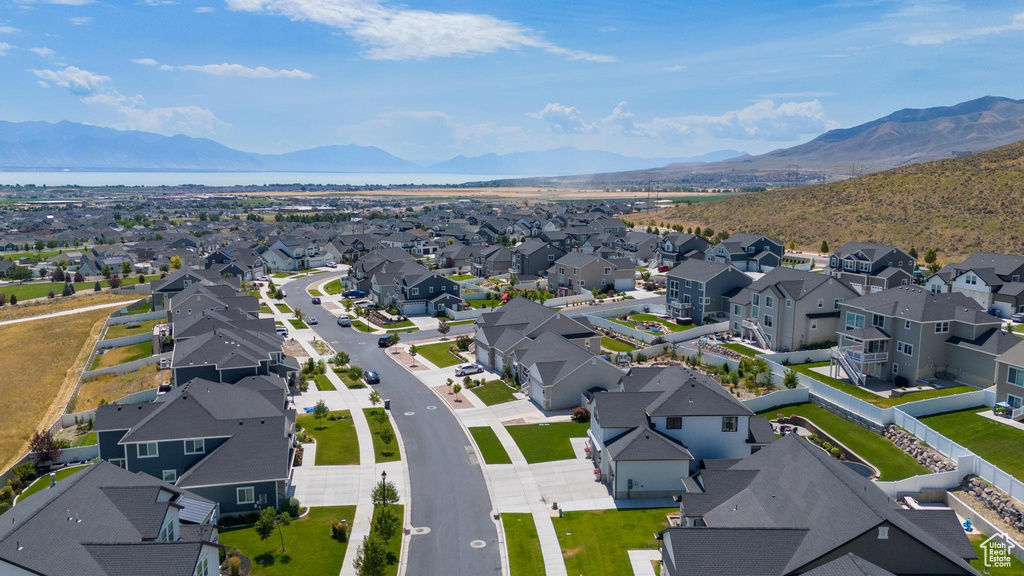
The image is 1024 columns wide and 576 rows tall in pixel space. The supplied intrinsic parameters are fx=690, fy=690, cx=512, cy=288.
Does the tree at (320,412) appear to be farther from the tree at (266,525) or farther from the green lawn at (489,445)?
the tree at (266,525)

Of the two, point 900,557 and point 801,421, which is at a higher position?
point 900,557

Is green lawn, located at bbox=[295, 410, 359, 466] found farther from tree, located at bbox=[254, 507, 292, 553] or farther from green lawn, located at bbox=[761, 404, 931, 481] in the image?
green lawn, located at bbox=[761, 404, 931, 481]

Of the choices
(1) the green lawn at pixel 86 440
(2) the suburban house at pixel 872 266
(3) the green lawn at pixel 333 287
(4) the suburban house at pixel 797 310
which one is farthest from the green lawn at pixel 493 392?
(2) the suburban house at pixel 872 266

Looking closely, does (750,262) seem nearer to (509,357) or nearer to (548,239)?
(548,239)

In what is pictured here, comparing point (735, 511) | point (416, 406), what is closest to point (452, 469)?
point (416, 406)

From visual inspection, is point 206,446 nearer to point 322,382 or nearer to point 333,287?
point 322,382

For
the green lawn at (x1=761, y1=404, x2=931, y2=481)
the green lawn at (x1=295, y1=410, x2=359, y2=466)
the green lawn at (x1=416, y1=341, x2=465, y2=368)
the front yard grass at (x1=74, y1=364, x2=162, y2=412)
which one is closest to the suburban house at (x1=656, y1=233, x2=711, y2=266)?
the green lawn at (x1=416, y1=341, x2=465, y2=368)
